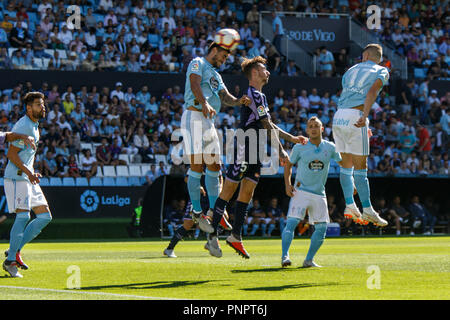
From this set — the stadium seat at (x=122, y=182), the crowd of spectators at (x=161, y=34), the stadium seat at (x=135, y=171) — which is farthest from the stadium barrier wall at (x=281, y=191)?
the crowd of spectators at (x=161, y=34)

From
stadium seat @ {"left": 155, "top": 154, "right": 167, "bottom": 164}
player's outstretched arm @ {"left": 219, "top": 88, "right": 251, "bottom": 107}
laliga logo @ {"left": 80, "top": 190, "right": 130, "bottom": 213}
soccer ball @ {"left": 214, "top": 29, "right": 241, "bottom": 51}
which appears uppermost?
soccer ball @ {"left": 214, "top": 29, "right": 241, "bottom": 51}

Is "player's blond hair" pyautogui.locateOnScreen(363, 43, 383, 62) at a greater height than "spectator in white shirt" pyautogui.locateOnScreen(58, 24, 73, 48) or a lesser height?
lesser

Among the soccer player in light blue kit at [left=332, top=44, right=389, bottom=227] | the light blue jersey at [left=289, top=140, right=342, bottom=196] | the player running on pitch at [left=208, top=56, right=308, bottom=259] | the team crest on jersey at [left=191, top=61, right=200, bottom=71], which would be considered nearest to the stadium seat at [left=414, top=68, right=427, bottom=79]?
the light blue jersey at [left=289, top=140, right=342, bottom=196]

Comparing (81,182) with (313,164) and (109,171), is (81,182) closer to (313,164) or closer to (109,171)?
(109,171)

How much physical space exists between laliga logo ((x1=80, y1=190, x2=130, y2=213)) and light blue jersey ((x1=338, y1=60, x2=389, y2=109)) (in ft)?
55.4

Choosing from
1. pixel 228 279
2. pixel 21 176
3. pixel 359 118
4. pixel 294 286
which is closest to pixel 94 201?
pixel 21 176

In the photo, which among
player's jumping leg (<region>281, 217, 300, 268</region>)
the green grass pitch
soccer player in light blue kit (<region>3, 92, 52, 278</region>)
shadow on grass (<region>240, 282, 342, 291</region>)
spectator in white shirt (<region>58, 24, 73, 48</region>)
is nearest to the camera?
the green grass pitch

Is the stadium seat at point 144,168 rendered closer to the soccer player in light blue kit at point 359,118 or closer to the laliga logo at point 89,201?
the laliga logo at point 89,201

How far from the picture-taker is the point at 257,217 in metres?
28.0

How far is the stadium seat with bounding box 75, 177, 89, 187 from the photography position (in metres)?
27.9

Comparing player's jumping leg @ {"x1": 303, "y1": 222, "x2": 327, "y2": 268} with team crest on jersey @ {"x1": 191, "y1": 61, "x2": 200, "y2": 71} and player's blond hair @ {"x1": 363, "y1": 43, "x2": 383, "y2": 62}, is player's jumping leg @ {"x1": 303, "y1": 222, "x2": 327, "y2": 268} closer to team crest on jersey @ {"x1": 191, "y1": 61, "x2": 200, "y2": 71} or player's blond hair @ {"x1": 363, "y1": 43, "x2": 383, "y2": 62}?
player's blond hair @ {"x1": 363, "y1": 43, "x2": 383, "y2": 62}

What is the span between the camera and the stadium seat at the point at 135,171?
1144 inches

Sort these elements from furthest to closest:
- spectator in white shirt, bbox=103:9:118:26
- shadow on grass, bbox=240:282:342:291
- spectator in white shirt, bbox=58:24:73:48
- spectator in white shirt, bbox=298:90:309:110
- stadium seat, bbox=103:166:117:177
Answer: spectator in white shirt, bbox=298:90:309:110, spectator in white shirt, bbox=103:9:118:26, spectator in white shirt, bbox=58:24:73:48, stadium seat, bbox=103:166:117:177, shadow on grass, bbox=240:282:342:291

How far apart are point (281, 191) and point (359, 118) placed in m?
17.1
